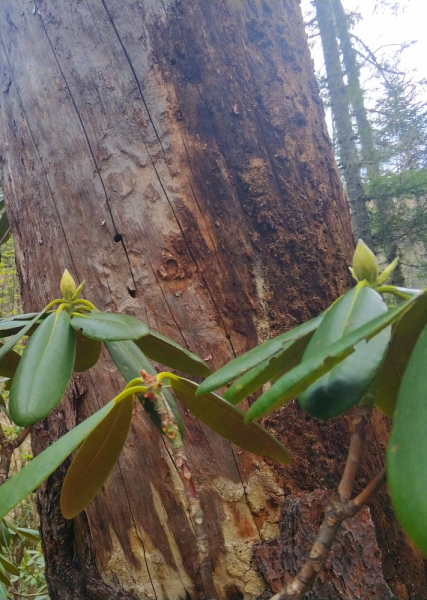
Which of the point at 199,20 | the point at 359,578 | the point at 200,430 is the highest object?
the point at 199,20

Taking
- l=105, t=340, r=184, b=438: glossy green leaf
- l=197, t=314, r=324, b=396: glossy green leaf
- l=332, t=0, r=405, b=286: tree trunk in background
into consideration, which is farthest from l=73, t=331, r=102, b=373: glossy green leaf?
l=332, t=0, r=405, b=286: tree trunk in background

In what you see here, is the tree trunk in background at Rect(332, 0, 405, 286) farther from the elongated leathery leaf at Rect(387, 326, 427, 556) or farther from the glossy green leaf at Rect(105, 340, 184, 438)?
the elongated leathery leaf at Rect(387, 326, 427, 556)

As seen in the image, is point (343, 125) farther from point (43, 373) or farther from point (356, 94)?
point (43, 373)

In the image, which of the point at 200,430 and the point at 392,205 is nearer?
the point at 200,430

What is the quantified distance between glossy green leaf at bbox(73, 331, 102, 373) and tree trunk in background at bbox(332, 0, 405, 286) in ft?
12.4

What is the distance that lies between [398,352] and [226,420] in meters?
0.23

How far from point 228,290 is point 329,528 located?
573mm

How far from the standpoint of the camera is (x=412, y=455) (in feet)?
1.02

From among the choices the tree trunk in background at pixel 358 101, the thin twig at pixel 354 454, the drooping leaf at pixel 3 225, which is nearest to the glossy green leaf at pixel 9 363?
the thin twig at pixel 354 454

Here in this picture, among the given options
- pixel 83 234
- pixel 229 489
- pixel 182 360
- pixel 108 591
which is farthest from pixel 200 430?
pixel 83 234

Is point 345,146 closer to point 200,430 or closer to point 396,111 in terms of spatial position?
point 396,111

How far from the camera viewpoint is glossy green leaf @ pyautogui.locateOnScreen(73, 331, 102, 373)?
67 centimetres

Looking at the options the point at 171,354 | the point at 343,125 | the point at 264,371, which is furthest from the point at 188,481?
the point at 343,125

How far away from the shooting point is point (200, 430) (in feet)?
2.81
